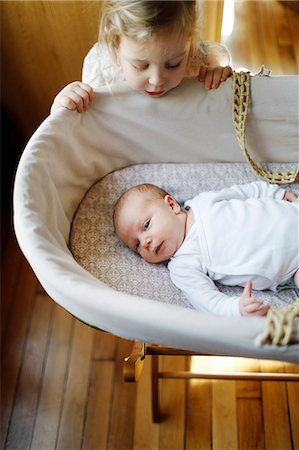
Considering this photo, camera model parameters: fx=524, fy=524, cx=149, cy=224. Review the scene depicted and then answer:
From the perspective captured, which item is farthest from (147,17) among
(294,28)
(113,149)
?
(294,28)

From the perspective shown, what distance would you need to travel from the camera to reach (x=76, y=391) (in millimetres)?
1338

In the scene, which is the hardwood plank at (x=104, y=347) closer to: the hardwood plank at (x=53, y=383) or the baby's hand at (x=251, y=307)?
the hardwood plank at (x=53, y=383)

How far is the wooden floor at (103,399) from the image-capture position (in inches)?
49.8

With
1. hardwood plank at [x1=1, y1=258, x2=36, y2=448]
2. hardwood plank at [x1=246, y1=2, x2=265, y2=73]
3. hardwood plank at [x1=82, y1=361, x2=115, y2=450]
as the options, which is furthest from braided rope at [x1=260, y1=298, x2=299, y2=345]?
hardwood plank at [x1=246, y1=2, x2=265, y2=73]

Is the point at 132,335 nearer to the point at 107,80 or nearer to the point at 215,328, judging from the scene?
the point at 215,328

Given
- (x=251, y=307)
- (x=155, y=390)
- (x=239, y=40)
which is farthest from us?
(x=239, y=40)

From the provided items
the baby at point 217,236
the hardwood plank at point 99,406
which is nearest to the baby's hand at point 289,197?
the baby at point 217,236

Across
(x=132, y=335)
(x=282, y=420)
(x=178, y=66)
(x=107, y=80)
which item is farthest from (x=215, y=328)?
(x=282, y=420)

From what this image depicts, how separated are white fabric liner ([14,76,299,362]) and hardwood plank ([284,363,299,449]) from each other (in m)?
0.56

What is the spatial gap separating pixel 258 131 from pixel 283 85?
10 cm

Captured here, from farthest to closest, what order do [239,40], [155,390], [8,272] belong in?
[239,40] < [8,272] < [155,390]

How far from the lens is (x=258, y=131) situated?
105 cm

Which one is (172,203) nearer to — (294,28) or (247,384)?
(247,384)

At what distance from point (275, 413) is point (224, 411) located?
0.12 m
